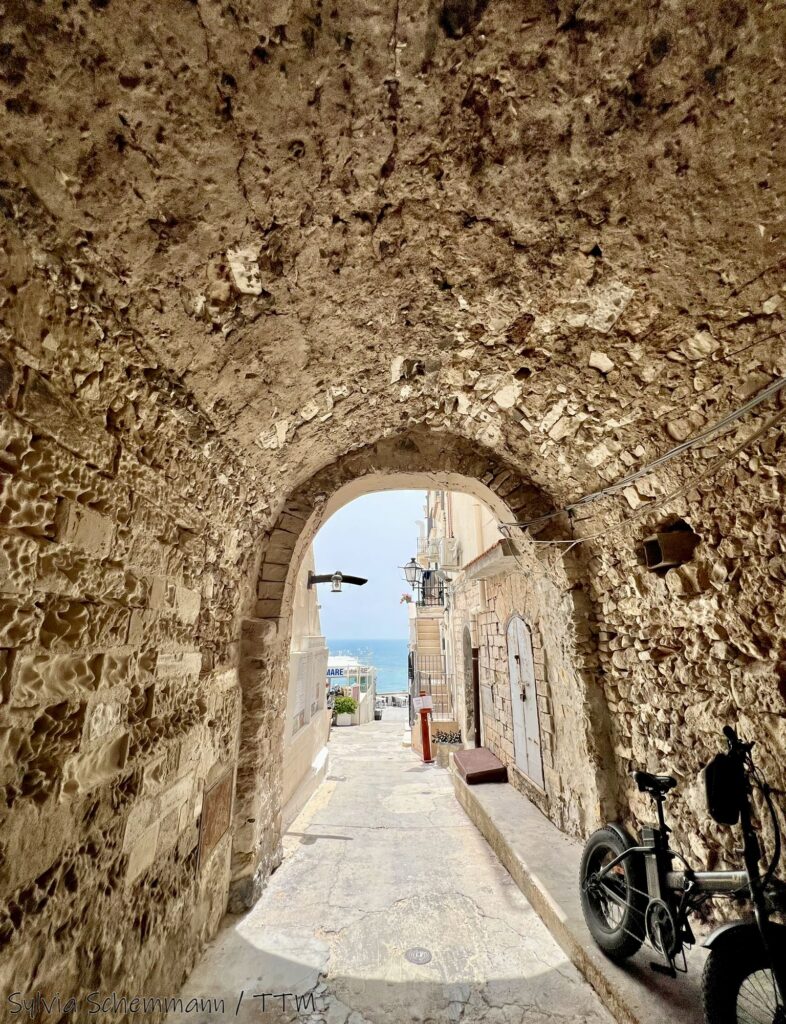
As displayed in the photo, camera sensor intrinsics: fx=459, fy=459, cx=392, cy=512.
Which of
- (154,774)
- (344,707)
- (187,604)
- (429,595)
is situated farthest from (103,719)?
(344,707)

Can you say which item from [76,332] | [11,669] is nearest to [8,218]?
[76,332]

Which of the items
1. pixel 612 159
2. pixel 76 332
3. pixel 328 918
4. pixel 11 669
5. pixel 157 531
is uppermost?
pixel 612 159

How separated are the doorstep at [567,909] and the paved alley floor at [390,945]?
0.30 ft

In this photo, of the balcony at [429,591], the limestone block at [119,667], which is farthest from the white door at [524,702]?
the balcony at [429,591]

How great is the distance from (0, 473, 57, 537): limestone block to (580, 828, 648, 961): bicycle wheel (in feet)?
9.62

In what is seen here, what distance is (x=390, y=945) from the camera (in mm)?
2643

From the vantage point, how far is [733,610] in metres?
2.06

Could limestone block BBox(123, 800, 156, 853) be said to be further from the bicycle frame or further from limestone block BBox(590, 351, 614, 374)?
limestone block BBox(590, 351, 614, 374)

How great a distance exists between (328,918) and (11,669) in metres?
2.77

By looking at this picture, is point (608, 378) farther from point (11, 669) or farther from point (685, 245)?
point (11, 669)

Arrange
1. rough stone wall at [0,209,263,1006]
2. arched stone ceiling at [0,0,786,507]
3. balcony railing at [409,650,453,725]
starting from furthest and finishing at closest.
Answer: balcony railing at [409,650,453,725] < rough stone wall at [0,209,263,1006] < arched stone ceiling at [0,0,786,507]

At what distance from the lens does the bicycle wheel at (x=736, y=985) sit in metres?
1.68

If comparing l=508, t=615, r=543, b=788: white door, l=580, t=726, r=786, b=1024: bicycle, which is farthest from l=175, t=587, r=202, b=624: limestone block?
l=508, t=615, r=543, b=788: white door

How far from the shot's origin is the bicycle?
1689 mm
